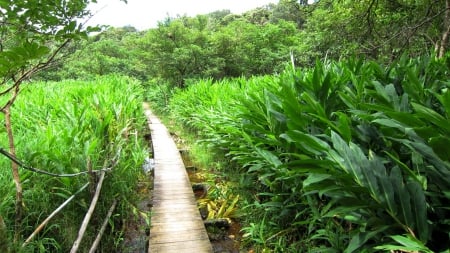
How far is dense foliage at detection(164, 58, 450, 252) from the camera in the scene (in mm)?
1284

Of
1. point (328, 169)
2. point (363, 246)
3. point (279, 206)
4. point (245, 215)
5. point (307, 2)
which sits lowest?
point (245, 215)

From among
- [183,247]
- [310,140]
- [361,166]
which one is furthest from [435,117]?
[183,247]

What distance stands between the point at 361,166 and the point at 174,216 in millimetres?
2329

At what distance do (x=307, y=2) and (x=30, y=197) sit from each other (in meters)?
4.93

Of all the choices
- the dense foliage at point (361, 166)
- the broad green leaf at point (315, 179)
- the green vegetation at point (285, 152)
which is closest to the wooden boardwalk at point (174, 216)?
the green vegetation at point (285, 152)

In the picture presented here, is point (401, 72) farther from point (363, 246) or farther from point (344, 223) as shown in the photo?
point (363, 246)

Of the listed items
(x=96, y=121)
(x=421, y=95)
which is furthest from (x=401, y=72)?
(x=96, y=121)

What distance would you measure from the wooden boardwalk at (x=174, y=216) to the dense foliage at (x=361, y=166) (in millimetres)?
534

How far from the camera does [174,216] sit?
3.20 m

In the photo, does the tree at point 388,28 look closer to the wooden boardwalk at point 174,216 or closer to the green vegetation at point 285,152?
the green vegetation at point 285,152

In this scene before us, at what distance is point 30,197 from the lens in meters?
2.10

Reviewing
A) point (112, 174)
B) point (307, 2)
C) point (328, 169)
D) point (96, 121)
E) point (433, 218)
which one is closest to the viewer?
point (433, 218)

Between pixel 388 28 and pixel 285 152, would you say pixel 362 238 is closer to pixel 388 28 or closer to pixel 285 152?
pixel 285 152

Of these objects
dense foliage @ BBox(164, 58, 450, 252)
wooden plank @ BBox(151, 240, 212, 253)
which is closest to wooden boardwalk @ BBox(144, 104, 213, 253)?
wooden plank @ BBox(151, 240, 212, 253)
